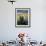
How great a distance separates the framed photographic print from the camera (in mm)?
5844

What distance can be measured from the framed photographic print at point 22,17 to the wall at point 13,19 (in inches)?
4.9

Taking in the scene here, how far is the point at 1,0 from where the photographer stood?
5793mm

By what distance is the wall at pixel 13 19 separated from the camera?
5.82 m

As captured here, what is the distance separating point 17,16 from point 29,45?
2.02m

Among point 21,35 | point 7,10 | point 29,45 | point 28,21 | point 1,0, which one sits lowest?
point 29,45

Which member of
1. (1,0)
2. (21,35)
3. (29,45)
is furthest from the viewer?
(1,0)

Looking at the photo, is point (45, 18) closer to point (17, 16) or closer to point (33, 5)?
point (33, 5)

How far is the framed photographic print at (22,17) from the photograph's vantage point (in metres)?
5.84

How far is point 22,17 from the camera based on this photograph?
19.3ft

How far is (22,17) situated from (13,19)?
0.38 metres

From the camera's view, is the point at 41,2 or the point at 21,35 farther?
the point at 41,2

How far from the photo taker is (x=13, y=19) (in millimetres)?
5840

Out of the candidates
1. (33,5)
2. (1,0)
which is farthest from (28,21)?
(1,0)

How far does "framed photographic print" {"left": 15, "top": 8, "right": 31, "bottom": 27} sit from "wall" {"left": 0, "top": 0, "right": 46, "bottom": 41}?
0.12m
